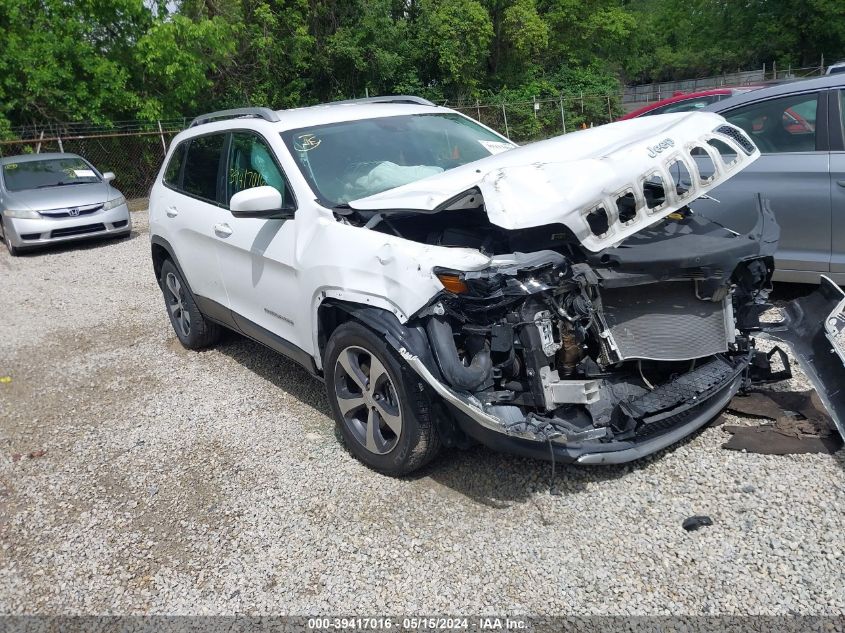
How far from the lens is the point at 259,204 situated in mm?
3885

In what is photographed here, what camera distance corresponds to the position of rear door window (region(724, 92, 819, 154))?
16.9 ft

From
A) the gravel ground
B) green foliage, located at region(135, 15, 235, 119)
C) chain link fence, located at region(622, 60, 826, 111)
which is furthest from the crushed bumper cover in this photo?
chain link fence, located at region(622, 60, 826, 111)

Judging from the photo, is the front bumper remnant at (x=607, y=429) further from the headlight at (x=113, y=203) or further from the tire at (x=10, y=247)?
the tire at (x=10, y=247)

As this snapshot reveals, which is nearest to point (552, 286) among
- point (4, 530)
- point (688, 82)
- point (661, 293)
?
point (661, 293)

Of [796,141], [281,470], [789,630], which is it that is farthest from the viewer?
[796,141]

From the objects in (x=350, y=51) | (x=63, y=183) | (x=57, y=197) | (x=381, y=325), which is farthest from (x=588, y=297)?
(x=350, y=51)

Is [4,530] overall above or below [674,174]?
below

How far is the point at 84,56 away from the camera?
58.5 ft

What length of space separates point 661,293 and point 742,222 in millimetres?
820

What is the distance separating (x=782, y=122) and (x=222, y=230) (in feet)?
14.0

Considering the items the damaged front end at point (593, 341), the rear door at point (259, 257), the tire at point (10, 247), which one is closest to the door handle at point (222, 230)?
the rear door at point (259, 257)

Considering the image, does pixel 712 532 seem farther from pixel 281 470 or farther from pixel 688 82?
pixel 688 82

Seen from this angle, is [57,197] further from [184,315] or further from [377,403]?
[377,403]

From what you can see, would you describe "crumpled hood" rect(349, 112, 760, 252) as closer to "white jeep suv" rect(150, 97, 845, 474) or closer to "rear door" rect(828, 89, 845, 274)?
"white jeep suv" rect(150, 97, 845, 474)
